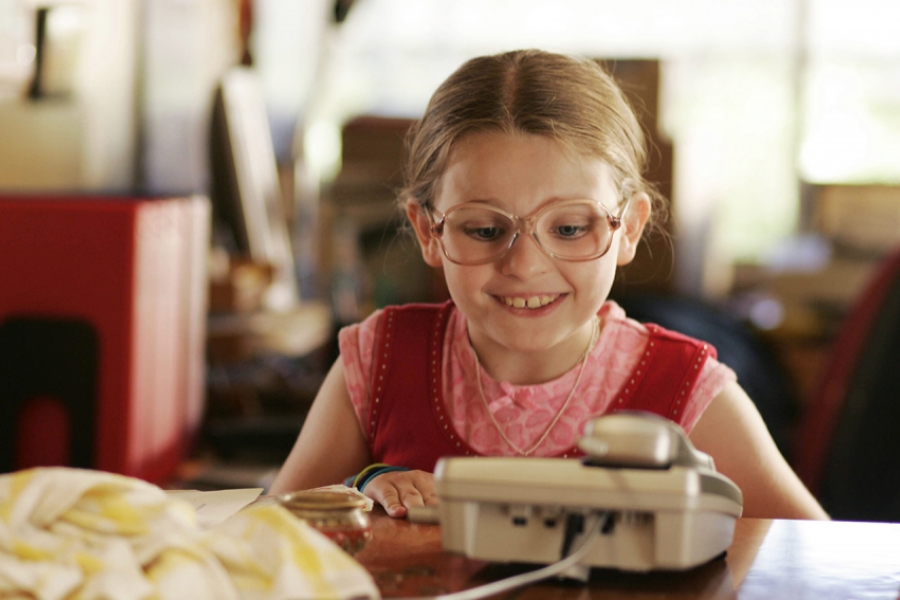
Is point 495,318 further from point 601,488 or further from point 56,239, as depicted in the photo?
point 56,239

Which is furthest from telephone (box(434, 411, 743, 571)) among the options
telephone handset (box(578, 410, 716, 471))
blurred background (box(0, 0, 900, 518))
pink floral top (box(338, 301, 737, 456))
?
blurred background (box(0, 0, 900, 518))

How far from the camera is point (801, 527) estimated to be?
2.49 ft

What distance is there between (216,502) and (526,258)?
36cm

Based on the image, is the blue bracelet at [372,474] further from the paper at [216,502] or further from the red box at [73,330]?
the red box at [73,330]

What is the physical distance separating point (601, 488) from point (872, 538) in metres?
0.27

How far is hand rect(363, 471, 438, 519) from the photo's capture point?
2.61 ft

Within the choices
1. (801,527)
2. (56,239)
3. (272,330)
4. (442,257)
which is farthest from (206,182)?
(801,527)

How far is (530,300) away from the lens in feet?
3.27

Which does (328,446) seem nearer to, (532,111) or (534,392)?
(534,392)

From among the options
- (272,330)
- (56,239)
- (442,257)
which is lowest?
(272,330)

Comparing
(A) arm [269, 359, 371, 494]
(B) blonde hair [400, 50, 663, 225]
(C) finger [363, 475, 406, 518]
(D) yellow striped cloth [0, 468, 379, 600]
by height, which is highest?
(B) blonde hair [400, 50, 663, 225]

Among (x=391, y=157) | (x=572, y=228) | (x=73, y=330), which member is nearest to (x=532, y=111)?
(x=572, y=228)

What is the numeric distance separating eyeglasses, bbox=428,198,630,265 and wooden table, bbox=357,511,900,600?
12.3 inches

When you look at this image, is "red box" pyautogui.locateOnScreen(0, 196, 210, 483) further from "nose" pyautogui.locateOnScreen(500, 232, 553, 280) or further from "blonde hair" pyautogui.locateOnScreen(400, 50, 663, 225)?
"nose" pyautogui.locateOnScreen(500, 232, 553, 280)
